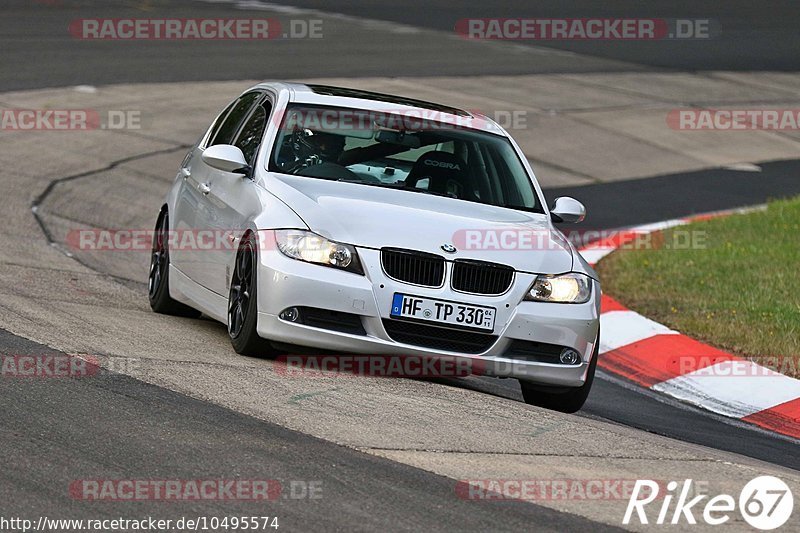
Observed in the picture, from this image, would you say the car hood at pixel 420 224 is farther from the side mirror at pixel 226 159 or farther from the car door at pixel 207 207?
the car door at pixel 207 207

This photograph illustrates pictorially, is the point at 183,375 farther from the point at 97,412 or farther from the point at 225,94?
the point at 225,94

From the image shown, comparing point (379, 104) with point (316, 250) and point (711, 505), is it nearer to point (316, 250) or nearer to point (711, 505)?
point (316, 250)

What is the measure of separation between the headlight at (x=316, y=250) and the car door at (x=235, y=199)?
412 millimetres

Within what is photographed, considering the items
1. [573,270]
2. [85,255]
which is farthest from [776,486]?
[85,255]

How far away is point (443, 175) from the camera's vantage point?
8.90 meters

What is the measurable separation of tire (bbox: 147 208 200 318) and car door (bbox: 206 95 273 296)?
2.83ft

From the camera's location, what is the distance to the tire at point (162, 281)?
9.70 meters

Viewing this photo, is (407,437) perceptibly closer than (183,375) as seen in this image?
Yes

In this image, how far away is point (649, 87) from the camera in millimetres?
26031

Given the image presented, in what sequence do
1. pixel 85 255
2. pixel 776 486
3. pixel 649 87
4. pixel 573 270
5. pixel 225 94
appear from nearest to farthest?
pixel 776 486, pixel 573 270, pixel 85 255, pixel 225 94, pixel 649 87

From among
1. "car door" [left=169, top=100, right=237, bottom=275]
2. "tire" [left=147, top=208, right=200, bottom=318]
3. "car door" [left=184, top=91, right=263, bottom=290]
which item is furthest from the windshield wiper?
"tire" [left=147, top=208, right=200, bottom=318]

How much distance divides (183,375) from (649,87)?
19887mm

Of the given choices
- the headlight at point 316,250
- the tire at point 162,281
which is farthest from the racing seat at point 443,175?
the tire at point 162,281

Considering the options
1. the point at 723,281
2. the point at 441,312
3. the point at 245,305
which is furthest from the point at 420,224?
the point at 723,281
